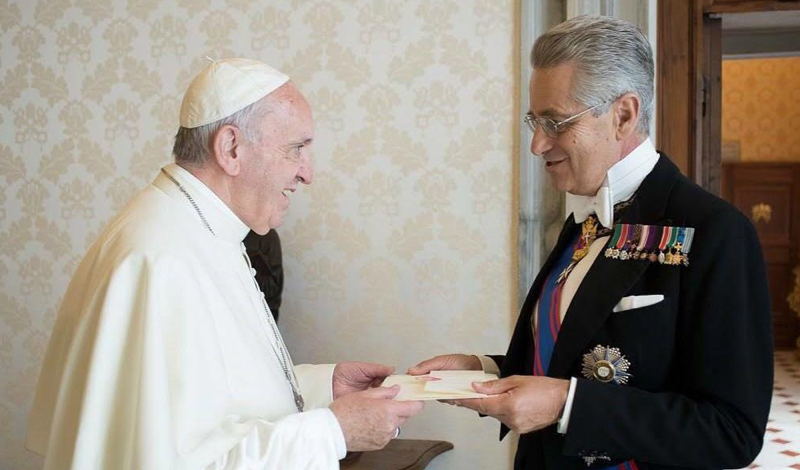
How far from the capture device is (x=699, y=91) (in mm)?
4312

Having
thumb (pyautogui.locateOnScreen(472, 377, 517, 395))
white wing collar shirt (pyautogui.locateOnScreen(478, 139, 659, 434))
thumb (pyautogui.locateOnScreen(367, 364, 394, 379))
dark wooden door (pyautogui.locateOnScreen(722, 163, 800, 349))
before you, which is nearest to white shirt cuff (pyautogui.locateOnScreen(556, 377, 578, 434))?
thumb (pyautogui.locateOnScreen(472, 377, 517, 395))

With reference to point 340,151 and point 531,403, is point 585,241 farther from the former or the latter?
point 340,151

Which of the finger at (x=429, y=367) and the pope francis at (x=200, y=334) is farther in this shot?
the finger at (x=429, y=367)

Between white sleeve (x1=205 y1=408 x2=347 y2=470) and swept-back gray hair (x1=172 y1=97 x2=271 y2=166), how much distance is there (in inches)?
27.2

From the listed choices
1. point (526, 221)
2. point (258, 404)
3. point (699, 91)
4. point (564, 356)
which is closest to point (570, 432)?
point (564, 356)

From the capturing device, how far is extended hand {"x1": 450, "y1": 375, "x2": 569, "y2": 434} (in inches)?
75.7

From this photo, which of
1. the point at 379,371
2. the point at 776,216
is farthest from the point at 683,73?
the point at 776,216

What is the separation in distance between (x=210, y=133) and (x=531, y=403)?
3.35ft

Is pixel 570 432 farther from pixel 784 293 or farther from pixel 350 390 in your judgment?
pixel 784 293

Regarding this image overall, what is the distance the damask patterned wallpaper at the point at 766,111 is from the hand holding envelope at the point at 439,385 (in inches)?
439

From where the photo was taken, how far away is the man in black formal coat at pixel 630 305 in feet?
6.09

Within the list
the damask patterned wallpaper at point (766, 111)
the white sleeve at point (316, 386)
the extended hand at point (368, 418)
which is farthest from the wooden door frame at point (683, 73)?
the damask patterned wallpaper at point (766, 111)

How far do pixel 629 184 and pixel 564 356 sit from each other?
44 cm

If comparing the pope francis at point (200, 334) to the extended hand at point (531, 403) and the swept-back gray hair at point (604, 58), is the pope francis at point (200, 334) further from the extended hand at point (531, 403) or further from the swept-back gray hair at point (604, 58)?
the swept-back gray hair at point (604, 58)
